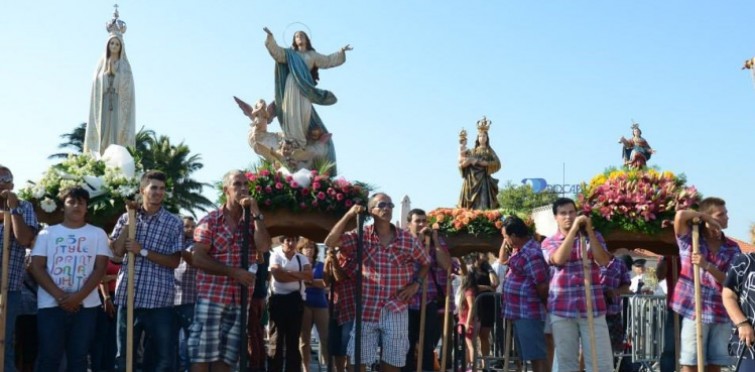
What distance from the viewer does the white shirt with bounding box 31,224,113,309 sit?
6.73 m

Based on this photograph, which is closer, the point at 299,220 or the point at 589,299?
the point at 589,299

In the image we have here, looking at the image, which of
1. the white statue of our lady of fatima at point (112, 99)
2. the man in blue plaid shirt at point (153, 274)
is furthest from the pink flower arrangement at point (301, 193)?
the white statue of our lady of fatima at point (112, 99)

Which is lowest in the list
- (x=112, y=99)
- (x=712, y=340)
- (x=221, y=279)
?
(x=712, y=340)

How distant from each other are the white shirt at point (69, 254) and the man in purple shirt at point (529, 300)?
3.47m

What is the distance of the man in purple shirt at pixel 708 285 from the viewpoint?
6.88 m

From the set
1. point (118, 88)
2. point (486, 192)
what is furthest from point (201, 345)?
point (118, 88)

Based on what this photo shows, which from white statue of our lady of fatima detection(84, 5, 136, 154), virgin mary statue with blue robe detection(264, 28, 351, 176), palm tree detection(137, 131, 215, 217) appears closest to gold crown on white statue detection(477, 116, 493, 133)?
virgin mary statue with blue robe detection(264, 28, 351, 176)

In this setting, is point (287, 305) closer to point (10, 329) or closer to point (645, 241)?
point (10, 329)

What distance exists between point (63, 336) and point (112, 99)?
20.8 metres

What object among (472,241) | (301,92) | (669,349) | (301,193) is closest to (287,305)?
(301,193)

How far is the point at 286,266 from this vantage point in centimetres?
988

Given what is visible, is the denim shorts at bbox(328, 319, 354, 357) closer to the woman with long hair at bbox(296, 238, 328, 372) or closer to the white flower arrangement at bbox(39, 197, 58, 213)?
the woman with long hair at bbox(296, 238, 328, 372)

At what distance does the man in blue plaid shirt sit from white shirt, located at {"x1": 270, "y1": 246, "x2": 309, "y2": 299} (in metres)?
2.69

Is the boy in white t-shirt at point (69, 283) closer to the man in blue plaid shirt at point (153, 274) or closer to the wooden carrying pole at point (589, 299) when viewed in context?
the man in blue plaid shirt at point (153, 274)
